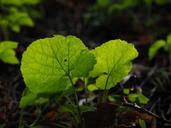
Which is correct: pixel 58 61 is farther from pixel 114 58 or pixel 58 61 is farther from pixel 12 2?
pixel 12 2

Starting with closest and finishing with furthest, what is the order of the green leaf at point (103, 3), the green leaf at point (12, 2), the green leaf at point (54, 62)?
1. the green leaf at point (54, 62)
2. the green leaf at point (12, 2)
3. the green leaf at point (103, 3)

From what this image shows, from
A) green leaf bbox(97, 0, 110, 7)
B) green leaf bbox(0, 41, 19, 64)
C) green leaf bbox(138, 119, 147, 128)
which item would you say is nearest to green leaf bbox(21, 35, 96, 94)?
green leaf bbox(138, 119, 147, 128)

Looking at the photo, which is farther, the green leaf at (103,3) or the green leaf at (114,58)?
the green leaf at (103,3)

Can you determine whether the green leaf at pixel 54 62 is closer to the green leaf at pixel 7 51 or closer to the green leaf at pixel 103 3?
the green leaf at pixel 7 51

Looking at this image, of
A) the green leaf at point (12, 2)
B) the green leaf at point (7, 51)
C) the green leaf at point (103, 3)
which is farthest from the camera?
the green leaf at point (103, 3)

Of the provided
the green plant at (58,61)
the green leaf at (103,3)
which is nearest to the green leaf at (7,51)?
the green plant at (58,61)

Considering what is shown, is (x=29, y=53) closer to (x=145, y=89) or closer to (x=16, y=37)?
(x=145, y=89)

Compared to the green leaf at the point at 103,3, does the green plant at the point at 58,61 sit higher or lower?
lower

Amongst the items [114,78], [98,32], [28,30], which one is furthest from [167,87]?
[28,30]
